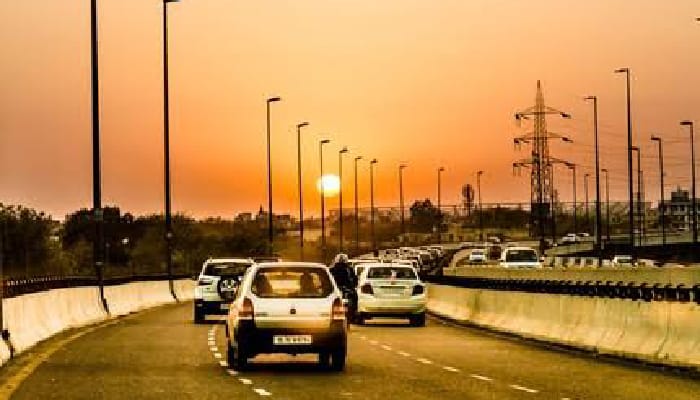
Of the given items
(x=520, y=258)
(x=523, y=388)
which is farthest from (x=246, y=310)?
(x=520, y=258)

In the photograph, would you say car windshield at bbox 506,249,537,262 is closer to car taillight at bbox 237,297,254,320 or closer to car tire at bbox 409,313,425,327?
car tire at bbox 409,313,425,327

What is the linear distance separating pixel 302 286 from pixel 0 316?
5.08m

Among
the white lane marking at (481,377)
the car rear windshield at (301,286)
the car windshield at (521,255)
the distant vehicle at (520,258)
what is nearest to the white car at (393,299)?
the car rear windshield at (301,286)

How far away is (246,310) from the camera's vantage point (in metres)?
23.9

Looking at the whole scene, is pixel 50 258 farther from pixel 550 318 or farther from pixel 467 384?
pixel 467 384

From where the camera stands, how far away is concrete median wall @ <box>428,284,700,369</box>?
78.2 ft

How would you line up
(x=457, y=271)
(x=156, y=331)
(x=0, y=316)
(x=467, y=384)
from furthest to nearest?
(x=457, y=271), (x=156, y=331), (x=0, y=316), (x=467, y=384)

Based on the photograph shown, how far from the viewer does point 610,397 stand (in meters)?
19.2

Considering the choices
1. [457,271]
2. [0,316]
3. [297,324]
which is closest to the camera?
[297,324]

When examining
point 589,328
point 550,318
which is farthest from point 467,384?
point 550,318

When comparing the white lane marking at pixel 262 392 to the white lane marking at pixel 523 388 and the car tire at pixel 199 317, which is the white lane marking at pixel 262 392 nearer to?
the white lane marking at pixel 523 388

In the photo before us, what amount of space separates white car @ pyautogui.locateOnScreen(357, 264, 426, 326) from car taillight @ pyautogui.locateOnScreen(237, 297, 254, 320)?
1692 centimetres

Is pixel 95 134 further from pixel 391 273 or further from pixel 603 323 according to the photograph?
pixel 603 323

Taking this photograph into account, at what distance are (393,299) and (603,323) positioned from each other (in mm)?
13018
